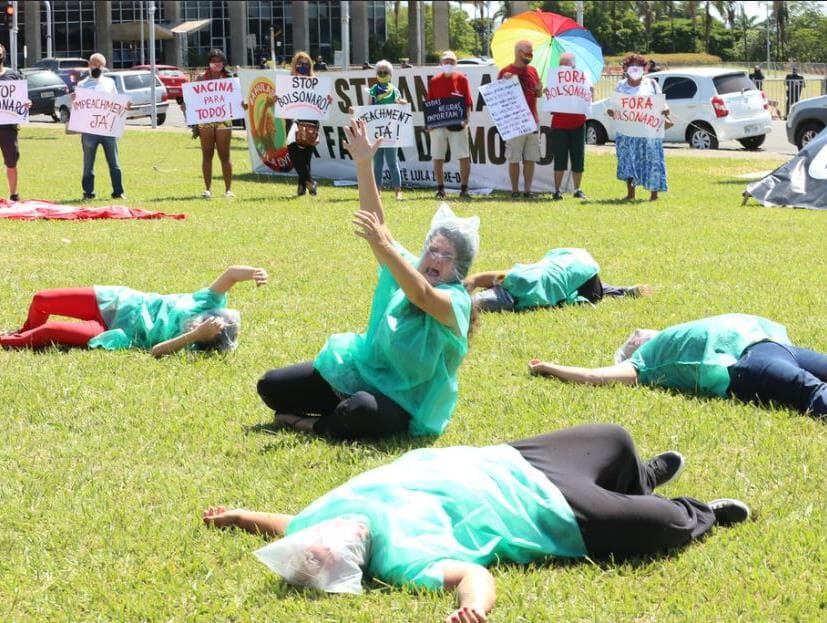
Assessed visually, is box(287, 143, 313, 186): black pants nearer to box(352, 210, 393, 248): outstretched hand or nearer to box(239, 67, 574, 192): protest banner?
box(239, 67, 574, 192): protest banner

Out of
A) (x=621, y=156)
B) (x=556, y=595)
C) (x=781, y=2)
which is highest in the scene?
(x=781, y=2)

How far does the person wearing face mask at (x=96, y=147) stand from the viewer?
677 inches

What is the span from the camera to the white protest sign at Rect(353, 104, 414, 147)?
18000mm

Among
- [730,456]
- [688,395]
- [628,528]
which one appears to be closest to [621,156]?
[688,395]

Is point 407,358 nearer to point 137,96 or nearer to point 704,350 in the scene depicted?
point 704,350

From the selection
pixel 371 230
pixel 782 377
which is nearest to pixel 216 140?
pixel 782 377

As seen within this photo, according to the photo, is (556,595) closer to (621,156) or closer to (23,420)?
(23,420)

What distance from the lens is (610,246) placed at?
12383mm

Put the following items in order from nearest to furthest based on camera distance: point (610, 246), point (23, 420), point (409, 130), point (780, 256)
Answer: point (23, 420), point (780, 256), point (610, 246), point (409, 130)

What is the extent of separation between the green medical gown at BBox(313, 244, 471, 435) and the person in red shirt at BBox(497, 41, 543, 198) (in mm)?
11536

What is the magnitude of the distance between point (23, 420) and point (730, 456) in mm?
3496

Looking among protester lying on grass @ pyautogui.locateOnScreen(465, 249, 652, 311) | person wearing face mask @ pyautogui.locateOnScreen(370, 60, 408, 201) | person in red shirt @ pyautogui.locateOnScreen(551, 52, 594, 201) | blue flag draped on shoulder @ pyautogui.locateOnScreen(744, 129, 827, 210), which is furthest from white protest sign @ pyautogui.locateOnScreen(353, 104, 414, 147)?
protester lying on grass @ pyautogui.locateOnScreen(465, 249, 652, 311)

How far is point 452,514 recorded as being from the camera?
165 inches

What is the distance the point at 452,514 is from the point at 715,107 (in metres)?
24.0
